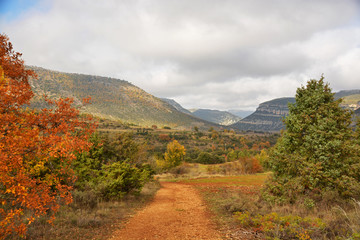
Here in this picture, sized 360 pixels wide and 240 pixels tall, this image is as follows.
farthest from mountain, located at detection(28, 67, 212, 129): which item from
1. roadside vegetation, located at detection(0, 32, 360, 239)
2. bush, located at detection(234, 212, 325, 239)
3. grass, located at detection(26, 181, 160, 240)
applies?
bush, located at detection(234, 212, 325, 239)

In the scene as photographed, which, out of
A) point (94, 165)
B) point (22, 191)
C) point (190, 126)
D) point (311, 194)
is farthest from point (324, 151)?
point (190, 126)

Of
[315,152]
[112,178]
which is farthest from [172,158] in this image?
[315,152]

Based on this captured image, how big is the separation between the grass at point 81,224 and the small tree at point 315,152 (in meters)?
7.87

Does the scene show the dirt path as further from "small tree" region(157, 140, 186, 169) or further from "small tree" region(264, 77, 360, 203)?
"small tree" region(157, 140, 186, 169)

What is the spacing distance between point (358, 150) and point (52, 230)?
13154mm

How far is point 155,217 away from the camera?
988 cm

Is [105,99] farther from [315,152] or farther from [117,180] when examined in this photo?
[315,152]

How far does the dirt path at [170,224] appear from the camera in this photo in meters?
7.52

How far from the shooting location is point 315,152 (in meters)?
9.87

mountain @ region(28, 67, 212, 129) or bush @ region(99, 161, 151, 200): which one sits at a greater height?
mountain @ region(28, 67, 212, 129)

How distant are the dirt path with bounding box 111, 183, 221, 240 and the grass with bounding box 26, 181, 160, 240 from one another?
580mm

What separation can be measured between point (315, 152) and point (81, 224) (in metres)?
11.0

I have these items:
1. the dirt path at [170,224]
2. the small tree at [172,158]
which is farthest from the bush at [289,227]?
the small tree at [172,158]

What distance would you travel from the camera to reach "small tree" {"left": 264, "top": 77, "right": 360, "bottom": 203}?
30.6ft
